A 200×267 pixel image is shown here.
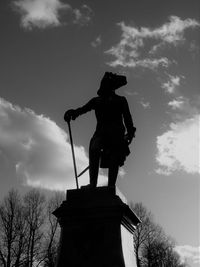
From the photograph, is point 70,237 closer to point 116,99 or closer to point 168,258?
point 116,99

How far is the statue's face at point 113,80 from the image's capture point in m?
7.81

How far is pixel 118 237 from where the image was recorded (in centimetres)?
637

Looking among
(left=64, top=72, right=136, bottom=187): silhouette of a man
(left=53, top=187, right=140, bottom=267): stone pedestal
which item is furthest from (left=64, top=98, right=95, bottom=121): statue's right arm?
(left=53, top=187, right=140, bottom=267): stone pedestal

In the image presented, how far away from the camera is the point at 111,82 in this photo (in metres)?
7.86

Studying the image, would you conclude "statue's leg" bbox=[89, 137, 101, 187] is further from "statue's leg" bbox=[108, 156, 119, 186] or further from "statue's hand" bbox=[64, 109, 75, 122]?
"statue's hand" bbox=[64, 109, 75, 122]

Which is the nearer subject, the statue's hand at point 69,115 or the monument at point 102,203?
the monument at point 102,203

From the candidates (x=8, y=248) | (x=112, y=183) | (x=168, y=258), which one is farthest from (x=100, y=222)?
(x=168, y=258)

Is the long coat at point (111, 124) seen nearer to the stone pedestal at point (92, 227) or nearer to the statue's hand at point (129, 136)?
the statue's hand at point (129, 136)

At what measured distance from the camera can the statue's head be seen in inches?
308

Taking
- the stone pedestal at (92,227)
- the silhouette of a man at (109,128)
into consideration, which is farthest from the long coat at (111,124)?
the stone pedestal at (92,227)

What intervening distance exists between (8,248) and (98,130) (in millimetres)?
24273

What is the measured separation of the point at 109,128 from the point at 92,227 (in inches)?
78.1

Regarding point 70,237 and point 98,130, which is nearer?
point 70,237

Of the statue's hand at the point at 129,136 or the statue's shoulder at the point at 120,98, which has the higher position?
the statue's shoulder at the point at 120,98
